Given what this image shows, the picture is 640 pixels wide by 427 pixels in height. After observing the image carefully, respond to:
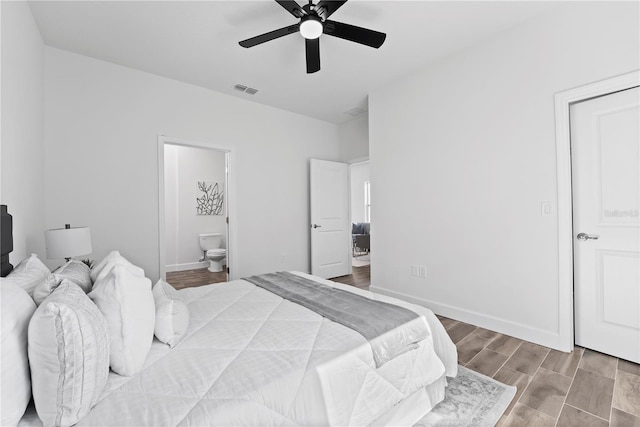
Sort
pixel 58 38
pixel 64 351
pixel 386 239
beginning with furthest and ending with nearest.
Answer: pixel 386 239, pixel 58 38, pixel 64 351

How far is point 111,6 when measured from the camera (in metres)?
2.26

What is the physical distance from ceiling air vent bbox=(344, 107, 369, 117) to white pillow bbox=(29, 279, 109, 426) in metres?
4.27

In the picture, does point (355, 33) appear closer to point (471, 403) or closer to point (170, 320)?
point (170, 320)

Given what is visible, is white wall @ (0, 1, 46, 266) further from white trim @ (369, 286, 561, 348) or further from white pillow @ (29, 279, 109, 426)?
white trim @ (369, 286, 561, 348)

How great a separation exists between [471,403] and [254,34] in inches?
131

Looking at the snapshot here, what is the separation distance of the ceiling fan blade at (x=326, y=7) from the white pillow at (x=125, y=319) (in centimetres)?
201

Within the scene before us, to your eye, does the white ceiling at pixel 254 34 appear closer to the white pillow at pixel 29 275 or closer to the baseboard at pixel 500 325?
the white pillow at pixel 29 275

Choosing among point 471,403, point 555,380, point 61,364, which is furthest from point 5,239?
point 555,380

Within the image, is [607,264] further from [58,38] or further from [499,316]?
[58,38]

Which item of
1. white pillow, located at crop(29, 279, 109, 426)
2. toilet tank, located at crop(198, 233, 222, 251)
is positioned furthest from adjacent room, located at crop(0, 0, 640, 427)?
toilet tank, located at crop(198, 233, 222, 251)

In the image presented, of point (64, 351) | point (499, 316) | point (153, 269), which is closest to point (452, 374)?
point (499, 316)

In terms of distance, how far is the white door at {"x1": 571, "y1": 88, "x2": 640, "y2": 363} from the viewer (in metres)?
2.07

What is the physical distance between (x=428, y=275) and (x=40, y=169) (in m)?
4.04

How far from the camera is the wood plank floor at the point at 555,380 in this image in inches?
61.2
